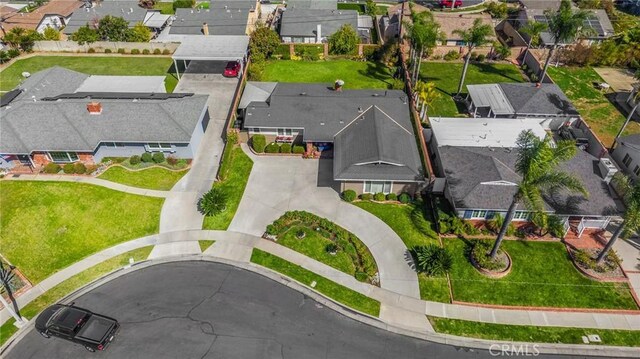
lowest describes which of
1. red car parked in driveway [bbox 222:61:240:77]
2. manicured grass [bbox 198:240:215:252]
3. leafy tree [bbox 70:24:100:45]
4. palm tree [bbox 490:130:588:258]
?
manicured grass [bbox 198:240:215:252]

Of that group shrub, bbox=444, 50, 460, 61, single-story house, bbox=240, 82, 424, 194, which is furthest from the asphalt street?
shrub, bbox=444, 50, 460, 61

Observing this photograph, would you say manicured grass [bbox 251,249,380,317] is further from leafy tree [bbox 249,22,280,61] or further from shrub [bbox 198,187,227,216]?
leafy tree [bbox 249,22,280,61]

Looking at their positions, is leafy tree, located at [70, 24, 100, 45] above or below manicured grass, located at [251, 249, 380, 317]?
above

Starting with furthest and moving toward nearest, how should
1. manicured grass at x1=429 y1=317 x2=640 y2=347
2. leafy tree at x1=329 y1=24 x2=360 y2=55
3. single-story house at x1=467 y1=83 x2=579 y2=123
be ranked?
leafy tree at x1=329 y1=24 x2=360 y2=55, single-story house at x1=467 y1=83 x2=579 y2=123, manicured grass at x1=429 y1=317 x2=640 y2=347

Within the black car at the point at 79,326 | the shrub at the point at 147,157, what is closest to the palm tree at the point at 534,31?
the shrub at the point at 147,157

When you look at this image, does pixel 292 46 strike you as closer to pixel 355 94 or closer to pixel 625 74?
pixel 355 94

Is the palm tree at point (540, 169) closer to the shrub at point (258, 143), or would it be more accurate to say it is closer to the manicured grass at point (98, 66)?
the shrub at point (258, 143)

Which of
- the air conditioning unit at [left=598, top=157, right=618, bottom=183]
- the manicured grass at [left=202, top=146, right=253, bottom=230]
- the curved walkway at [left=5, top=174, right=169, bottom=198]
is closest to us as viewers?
the manicured grass at [left=202, top=146, right=253, bottom=230]

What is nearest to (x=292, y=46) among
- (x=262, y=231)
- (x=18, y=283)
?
(x=262, y=231)
